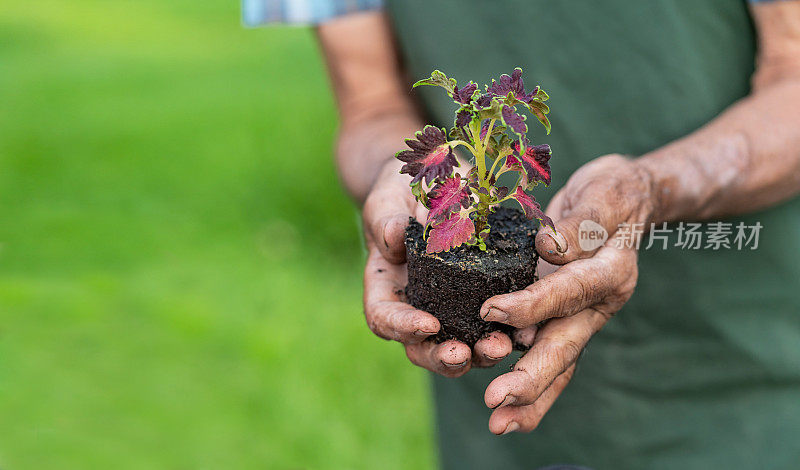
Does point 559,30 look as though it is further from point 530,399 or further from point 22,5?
point 22,5

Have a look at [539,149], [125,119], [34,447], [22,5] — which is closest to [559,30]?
[539,149]

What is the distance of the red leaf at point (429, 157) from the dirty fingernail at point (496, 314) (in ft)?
1.09

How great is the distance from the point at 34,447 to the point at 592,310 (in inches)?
130

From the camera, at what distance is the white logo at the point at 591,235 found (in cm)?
172

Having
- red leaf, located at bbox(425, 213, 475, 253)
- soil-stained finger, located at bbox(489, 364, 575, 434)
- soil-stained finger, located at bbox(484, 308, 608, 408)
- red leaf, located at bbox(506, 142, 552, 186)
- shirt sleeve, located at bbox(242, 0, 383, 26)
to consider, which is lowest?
soil-stained finger, located at bbox(489, 364, 575, 434)

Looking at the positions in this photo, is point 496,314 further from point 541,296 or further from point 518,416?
point 518,416

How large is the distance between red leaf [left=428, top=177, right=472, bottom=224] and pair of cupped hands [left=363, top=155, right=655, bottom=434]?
0.56 ft

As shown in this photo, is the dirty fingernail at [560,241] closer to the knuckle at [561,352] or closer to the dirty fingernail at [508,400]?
the knuckle at [561,352]

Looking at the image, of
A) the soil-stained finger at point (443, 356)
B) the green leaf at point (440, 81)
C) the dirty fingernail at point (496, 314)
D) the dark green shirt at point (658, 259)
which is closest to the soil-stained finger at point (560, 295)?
the dirty fingernail at point (496, 314)

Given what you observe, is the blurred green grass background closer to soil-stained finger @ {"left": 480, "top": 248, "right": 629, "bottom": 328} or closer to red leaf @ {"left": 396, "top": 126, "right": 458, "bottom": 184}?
soil-stained finger @ {"left": 480, "top": 248, "right": 629, "bottom": 328}

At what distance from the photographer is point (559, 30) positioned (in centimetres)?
246

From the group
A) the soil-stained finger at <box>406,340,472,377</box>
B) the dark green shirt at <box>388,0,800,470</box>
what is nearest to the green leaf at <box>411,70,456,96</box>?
the soil-stained finger at <box>406,340,472,377</box>

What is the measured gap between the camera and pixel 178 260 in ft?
19.0

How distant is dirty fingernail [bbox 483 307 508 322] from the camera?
1.58 m
